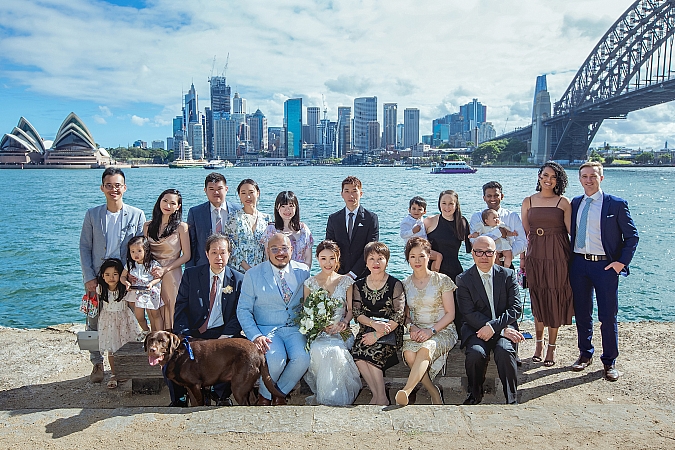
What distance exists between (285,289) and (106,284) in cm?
144

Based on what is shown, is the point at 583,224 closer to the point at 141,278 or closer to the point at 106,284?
the point at 141,278

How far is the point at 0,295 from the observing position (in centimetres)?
1177

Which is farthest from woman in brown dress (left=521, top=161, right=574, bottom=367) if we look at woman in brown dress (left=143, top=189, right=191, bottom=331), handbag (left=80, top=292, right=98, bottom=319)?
handbag (left=80, top=292, right=98, bottom=319)

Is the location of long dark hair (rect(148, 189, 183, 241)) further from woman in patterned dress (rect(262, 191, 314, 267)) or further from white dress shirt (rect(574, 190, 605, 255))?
white dress shirt (rect(574, 190, 605, 255))

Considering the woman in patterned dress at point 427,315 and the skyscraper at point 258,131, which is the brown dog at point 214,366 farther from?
the skyscraper at point 258,131

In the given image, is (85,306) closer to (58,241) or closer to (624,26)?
(58,241)

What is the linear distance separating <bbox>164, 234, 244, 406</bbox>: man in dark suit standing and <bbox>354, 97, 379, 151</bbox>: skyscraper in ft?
536

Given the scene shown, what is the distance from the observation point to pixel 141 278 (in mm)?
4156

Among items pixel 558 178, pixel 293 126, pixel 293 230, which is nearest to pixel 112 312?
pixel 293 230

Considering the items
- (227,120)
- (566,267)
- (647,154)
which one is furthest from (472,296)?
(227,120)

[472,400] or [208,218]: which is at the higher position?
[208,218]

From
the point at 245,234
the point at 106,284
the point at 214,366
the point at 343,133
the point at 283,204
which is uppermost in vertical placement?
the point at 343,133

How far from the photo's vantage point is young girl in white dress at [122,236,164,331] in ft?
13.5

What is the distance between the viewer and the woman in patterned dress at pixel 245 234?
14.9 ft
